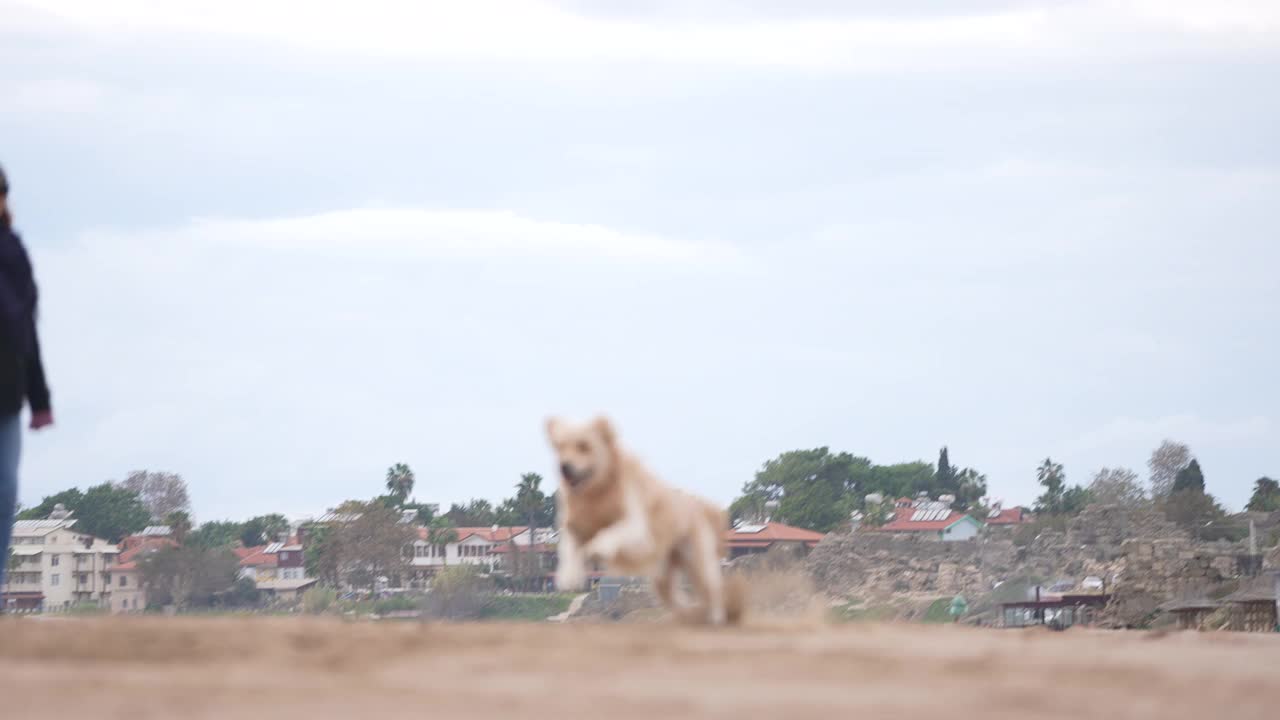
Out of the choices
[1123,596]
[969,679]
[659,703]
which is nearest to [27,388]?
[659,703]

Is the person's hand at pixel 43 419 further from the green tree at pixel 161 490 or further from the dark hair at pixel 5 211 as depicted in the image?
the green tree at pixel 161 490

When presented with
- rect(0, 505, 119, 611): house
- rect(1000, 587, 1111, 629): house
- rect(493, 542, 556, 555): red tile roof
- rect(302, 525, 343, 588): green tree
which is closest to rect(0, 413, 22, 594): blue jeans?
rect(1000, 587, 1111, 629): house

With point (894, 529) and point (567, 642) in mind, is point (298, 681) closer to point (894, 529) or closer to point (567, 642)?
point (567, 642)

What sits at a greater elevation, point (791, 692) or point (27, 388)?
point (27, 388)

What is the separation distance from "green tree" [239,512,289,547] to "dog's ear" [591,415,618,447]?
5556 inches

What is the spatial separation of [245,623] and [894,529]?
340ft

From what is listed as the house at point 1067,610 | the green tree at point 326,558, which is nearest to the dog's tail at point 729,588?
the house at point 1067,610

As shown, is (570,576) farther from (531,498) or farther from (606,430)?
(531,498)

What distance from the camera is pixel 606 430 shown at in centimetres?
823

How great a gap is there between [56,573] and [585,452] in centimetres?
11574

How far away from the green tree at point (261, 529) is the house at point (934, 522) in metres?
53.9

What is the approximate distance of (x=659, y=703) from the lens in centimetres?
561

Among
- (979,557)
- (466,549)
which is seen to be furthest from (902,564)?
(466,549)

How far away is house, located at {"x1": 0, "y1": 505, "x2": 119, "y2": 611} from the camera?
377 ft
